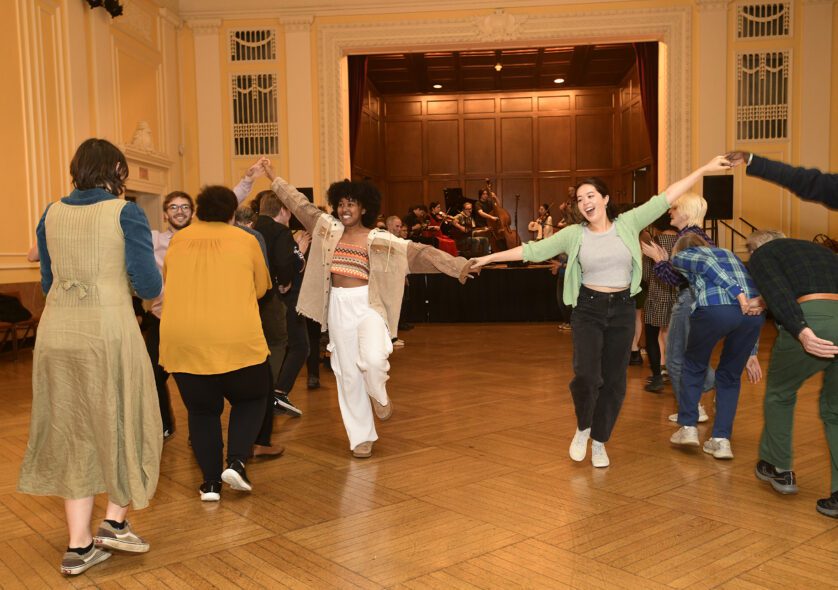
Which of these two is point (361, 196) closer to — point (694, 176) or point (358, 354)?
point (358, 354)

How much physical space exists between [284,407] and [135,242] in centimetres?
276

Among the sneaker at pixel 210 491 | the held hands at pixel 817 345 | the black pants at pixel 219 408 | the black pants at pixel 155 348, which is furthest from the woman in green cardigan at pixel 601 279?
the black pants at pixel 155 348

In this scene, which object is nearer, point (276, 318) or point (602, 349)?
point (602, 349)

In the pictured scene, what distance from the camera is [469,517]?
3170 millimetres

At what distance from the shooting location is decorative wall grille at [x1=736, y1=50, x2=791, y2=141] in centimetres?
1189

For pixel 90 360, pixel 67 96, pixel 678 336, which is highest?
pixel 67 96

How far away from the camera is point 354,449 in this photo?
4152 millimetres

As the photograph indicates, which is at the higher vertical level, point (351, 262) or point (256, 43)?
point (256, 43)

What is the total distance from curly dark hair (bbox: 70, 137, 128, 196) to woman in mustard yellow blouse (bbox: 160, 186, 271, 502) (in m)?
0.64

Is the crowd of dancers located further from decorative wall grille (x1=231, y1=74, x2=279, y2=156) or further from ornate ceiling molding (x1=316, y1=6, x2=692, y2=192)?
decorative wall grille (x1=231, y1=74, x2=279, y2=156)

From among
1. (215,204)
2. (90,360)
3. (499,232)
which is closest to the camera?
(90,360)

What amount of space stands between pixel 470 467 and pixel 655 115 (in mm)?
11413

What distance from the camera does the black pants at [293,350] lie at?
17.7 ft

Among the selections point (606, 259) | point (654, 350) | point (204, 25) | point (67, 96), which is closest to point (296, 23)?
point (204, 25)
